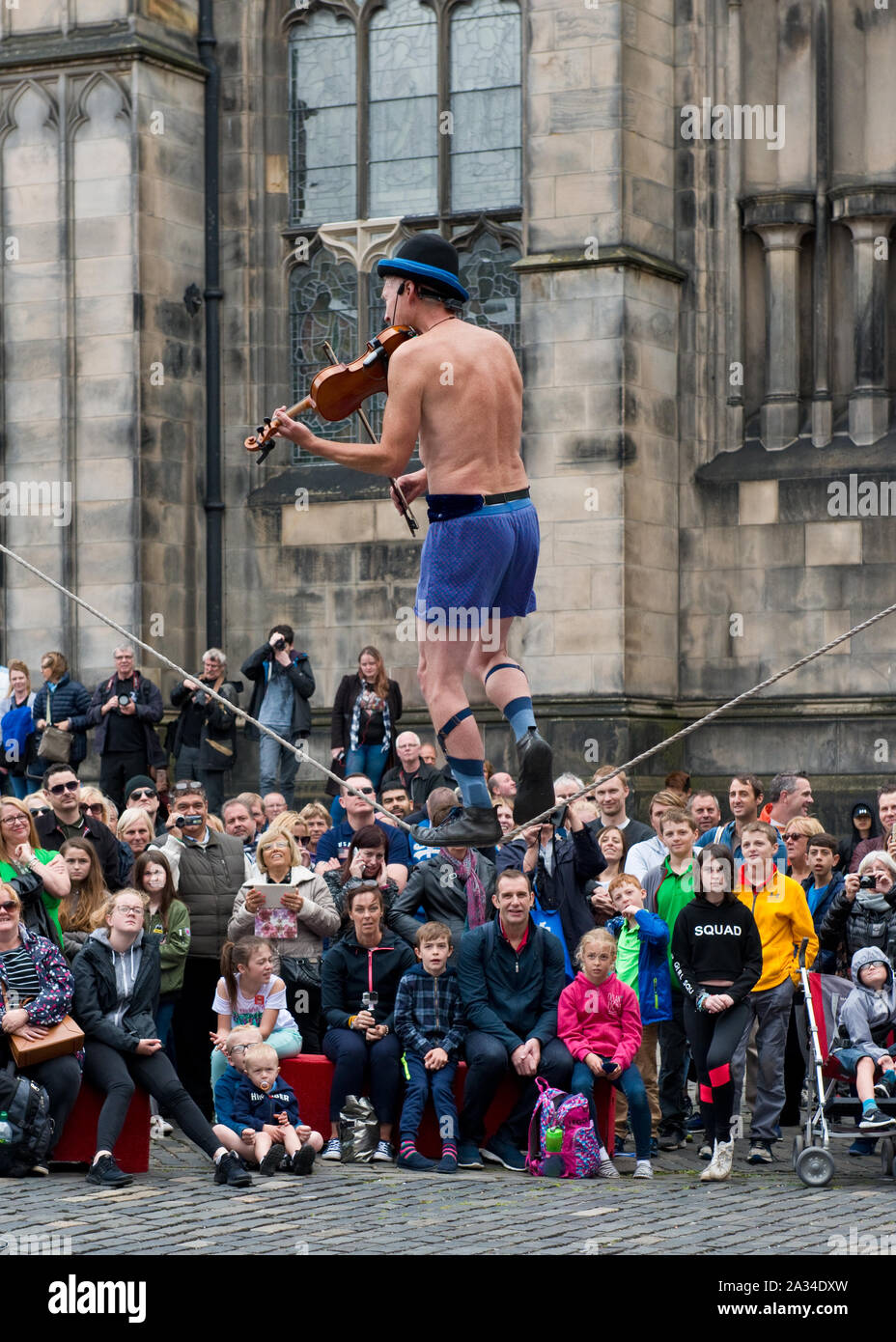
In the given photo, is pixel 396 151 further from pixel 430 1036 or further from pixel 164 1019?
pixel 430 1036

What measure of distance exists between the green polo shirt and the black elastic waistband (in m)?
5.87

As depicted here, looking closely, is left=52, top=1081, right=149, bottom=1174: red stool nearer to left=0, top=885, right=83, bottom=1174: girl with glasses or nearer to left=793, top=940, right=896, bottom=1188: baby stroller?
left=0, top=885, right=83, bottom=1174: girl with glasses

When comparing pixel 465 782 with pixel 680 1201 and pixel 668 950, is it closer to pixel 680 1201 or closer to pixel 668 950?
pixel 680 1201

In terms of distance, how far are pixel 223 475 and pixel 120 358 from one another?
152cm

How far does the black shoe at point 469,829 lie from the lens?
Answer: 7.62m

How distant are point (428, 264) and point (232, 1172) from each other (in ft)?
18.2

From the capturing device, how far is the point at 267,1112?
39.5ft

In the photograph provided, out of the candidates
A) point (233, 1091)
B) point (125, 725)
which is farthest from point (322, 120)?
point (233, 1091)

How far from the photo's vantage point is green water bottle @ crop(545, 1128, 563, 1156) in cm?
1184

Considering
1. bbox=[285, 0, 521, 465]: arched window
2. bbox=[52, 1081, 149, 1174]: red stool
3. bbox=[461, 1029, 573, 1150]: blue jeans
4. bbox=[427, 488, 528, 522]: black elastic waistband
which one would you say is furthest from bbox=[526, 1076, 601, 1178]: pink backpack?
bbox=[285, 0, 521, 465]: arched window

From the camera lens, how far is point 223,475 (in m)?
21.0

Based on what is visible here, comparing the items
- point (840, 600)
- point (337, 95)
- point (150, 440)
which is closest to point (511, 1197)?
point (840, 600)

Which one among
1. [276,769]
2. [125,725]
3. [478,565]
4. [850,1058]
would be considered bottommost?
[850,1058]

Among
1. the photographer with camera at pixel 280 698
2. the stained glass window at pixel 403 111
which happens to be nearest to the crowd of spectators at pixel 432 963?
the photographer with camera at pixel 280 698
